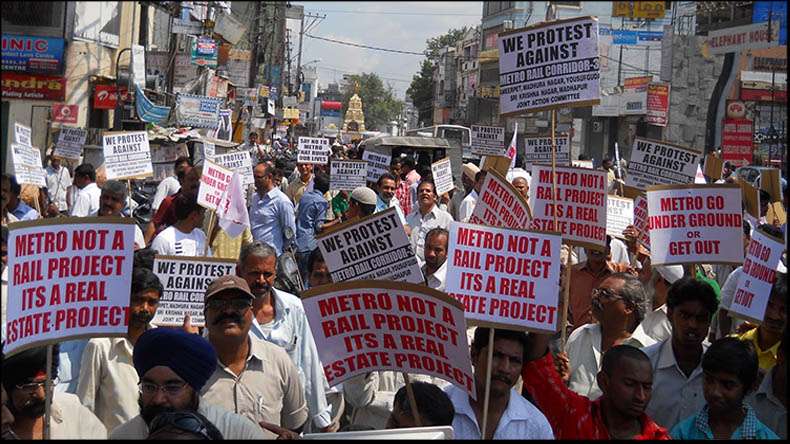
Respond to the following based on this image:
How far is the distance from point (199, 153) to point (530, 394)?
22.0m

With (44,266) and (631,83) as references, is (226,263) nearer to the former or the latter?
(44,266)

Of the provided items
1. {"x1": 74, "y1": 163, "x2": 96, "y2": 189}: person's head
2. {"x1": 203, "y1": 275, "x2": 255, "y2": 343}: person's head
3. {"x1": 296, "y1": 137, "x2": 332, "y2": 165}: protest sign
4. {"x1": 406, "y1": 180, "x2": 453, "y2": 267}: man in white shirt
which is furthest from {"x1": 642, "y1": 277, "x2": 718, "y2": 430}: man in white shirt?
{"x1": 296, "y1": 137, "x2": 332, "y2": 165}: protest sign

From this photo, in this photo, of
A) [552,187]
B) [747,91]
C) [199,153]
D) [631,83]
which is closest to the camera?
[552,187]

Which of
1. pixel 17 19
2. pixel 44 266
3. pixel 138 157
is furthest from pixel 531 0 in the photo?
pixel 138 157

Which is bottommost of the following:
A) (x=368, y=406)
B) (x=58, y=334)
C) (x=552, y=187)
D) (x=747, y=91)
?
(x=368, y=406)

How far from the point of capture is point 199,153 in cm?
2677

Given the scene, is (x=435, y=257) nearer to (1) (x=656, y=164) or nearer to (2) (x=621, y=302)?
(2) (x=621, y=302)

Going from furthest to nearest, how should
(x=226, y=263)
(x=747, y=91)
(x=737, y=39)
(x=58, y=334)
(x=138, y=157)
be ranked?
(x=747, y=91) < (x=138, y=157) < (x=226, y=263) < (x=737, y=39) < (x=58, y=334)

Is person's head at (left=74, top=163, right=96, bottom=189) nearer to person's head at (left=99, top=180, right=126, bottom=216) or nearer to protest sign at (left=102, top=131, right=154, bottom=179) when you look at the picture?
→ protest sign at (left=102, top=131, right=154, bottom=179)

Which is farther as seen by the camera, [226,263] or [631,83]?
[631,83]

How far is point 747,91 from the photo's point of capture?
133 feet

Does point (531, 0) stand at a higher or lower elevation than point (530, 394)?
higher

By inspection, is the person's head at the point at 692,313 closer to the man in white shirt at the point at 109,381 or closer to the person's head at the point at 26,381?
the man in white shirt at the point at 109,381

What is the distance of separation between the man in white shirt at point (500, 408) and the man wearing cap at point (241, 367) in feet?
2.77
